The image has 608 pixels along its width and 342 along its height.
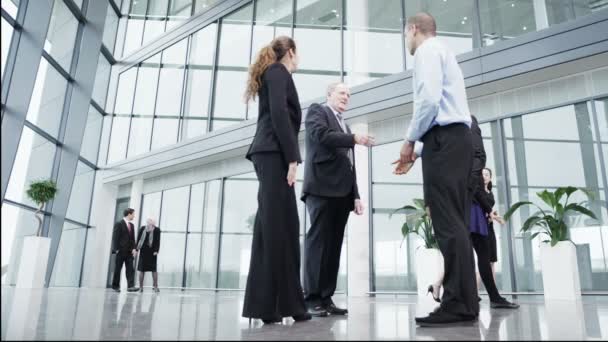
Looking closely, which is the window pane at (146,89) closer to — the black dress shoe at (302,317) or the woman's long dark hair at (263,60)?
the woman's long dark hair at (263,60)

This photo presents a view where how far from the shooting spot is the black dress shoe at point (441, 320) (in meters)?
1.87

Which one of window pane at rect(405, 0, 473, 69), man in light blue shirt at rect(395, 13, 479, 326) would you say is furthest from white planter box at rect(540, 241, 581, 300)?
man in light blue shirt at rect(395, 13, 479, 326)

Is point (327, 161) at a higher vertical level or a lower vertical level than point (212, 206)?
lower

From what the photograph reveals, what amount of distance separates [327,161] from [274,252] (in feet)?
3.13

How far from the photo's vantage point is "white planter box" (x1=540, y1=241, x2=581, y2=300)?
531 cm

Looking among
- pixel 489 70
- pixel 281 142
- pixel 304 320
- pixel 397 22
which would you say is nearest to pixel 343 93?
pixel 281 142

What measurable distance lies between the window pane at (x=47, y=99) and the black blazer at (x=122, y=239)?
3157mm

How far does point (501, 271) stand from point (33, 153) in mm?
9228

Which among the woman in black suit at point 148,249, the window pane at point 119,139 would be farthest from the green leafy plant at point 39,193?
the window pane at point 119,139

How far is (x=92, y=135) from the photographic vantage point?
12.8 m

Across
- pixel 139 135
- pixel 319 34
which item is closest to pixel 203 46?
pixel 139 135

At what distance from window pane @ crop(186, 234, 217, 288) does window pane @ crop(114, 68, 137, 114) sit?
4.92m

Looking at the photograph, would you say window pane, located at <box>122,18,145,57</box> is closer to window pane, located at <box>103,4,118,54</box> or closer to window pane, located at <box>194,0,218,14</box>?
window pane, located at <box>103,4,118,54</box>

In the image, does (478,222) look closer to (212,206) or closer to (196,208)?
(212,206)
